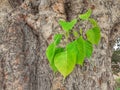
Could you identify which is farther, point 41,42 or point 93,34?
point 41,42

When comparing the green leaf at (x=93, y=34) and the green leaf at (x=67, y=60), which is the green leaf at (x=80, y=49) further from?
the green leaf at (x=93, y=34)

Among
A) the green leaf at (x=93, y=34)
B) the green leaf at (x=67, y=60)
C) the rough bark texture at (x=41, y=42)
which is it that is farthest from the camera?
the rough bark texture at (x=41, y=42)

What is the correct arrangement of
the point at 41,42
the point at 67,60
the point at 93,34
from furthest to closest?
the point at 41,42 → the point at 93,34 → the point at 67,60

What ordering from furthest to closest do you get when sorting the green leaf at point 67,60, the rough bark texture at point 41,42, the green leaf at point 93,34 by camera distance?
the rough bark texture at point 41,42, the green leaf at point 93,34, the green leaf at point 67,60

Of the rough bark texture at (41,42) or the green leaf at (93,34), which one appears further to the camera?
the rough bark texture at (41,42)

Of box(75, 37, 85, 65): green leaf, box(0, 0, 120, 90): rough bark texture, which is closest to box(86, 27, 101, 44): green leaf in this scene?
box(75, 37, 85, 65): green leaf

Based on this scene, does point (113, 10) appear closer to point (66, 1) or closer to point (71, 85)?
point (66, 1)

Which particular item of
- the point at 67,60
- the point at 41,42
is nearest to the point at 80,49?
the point at 67,60

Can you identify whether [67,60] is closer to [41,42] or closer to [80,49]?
[80,49]

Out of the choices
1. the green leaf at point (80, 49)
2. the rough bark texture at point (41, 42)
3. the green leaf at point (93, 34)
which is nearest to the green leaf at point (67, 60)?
the green leaf at point (80, 49)

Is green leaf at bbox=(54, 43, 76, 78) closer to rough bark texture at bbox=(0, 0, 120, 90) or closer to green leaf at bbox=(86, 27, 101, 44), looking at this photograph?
green leaf at bbox=(86, 27, 101, 44)
